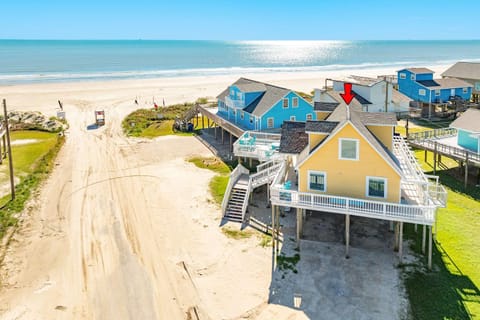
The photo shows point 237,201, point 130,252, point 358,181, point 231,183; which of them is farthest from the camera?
point 231,183

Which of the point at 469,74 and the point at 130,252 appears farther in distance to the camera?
the point at 469,74

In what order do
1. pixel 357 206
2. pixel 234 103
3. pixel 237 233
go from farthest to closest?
pixel 234 103
pixel 237 233
pixel 357 206

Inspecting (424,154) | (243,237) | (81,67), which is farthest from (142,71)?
(243,237)

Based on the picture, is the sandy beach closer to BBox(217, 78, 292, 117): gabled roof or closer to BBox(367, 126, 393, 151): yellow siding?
BBox(217, 78, 292, 117): gabled roof

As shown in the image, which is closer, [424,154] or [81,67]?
[424,154]

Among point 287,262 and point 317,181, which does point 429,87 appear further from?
point 287,262

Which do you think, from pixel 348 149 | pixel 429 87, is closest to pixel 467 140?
pixel 348 149

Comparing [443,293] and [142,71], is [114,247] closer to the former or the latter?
[443,293]
